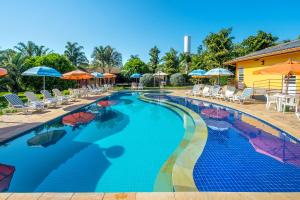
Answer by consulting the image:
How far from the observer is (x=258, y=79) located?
16.7 meters

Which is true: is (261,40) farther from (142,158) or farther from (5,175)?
(5,175)

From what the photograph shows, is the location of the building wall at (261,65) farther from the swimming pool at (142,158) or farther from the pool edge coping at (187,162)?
the pool edge coping at (187,162)

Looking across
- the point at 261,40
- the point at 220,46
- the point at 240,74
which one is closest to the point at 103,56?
the point at 220,46

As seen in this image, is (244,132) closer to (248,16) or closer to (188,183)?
(188,183)

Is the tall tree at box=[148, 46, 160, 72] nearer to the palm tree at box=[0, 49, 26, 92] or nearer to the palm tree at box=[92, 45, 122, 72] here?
the palm tree at box=[92, 45, 122, 72]

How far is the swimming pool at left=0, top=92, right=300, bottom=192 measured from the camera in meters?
3.88

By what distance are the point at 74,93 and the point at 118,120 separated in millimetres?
6589

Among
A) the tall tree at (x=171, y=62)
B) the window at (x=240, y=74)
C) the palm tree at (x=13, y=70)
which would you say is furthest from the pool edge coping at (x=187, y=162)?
the tall tree at (x=171, y=62)

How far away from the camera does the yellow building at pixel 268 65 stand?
12.4m

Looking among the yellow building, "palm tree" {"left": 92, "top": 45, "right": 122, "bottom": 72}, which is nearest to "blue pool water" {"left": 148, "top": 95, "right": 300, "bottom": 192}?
the yellow building

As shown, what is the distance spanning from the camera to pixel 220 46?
87.8 feet

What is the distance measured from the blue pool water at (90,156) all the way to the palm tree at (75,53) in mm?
35118

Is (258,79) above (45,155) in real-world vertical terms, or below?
above

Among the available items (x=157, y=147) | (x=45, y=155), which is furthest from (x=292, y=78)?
(x=45, y=155)
